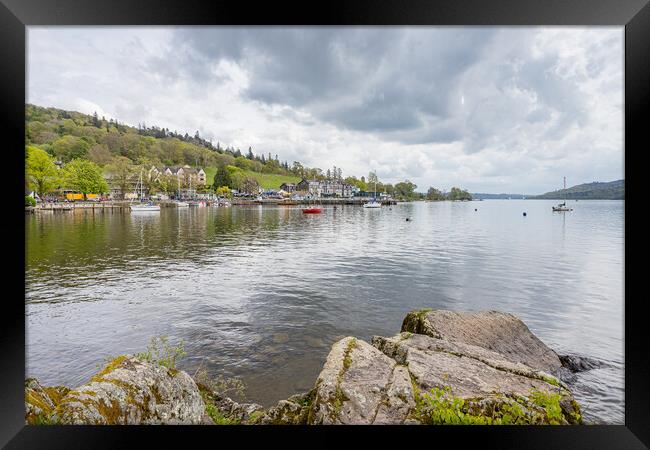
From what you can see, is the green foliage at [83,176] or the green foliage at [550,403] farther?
the green foliage at [83,176]

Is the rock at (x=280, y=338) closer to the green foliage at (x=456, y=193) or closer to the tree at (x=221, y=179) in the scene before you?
the tree at (x=221, y=179)

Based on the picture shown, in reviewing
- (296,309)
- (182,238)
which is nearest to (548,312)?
(296,309)

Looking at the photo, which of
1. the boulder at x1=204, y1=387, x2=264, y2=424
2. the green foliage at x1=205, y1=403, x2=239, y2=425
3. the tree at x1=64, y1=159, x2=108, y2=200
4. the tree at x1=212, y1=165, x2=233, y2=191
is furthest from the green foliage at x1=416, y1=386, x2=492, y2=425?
the tree at x1=212, y1=165, x2=233, y2=191

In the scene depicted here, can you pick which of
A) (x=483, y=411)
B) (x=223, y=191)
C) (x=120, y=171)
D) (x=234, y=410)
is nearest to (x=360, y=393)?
(x=483, y=411)

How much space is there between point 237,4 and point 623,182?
3070 mm

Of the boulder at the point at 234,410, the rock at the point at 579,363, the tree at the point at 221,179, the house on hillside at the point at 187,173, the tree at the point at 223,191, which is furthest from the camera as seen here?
the tree at the point at 221,179

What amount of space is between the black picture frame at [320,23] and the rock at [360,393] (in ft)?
0.30

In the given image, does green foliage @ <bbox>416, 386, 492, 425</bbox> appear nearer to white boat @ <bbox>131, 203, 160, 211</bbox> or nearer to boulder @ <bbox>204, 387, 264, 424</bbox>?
boulder @ <bbox>204, 387, 264, 424</bbox>

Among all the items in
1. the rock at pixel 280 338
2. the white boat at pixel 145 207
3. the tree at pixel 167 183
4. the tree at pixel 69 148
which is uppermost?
the tree at pixel 69 148

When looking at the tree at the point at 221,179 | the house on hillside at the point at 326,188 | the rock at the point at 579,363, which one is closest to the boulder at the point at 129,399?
the rock at the point at 579,363

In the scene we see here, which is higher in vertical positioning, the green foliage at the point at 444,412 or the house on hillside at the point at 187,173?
the house on hillside at the point at 187,173

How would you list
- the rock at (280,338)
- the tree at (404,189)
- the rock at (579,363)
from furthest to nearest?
the tree at (404,189) < the rock at (280,338) < the rock at (579,363)

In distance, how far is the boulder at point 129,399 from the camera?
6.73 ft

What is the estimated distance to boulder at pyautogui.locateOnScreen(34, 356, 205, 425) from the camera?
2051 millimetres
